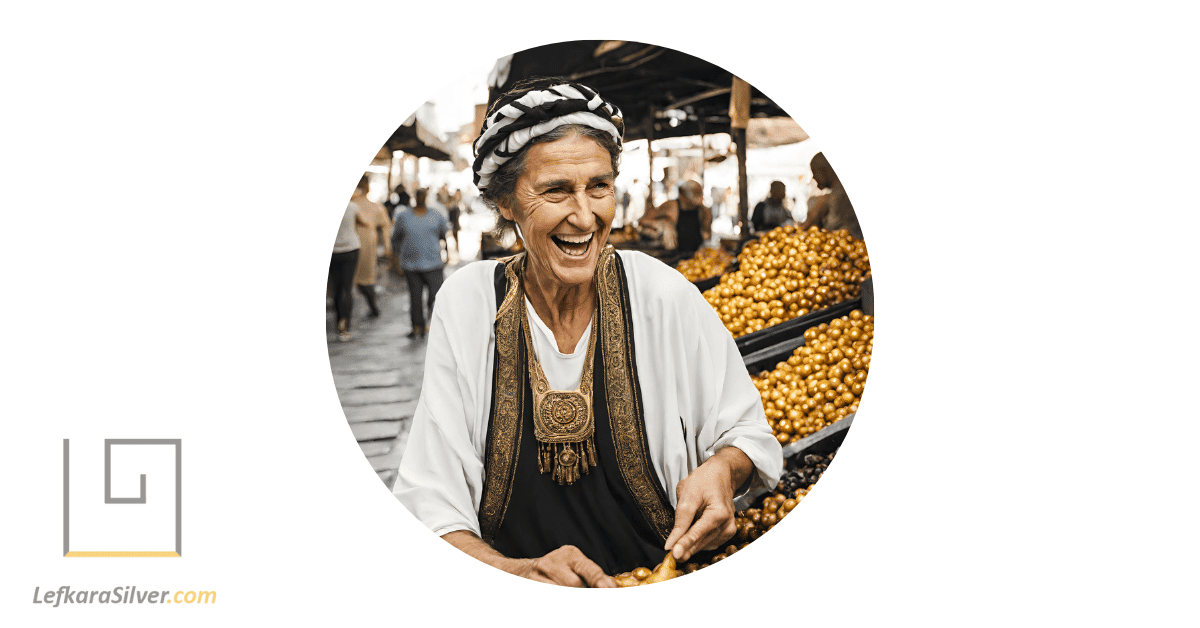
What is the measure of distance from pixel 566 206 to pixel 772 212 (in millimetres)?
553

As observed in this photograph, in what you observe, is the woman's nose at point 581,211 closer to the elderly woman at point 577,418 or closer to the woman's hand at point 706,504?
the elderly woman at point 577,418

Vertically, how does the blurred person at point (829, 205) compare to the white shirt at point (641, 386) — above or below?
above

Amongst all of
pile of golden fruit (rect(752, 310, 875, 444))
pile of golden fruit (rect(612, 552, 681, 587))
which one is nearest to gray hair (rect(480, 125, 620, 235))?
pile of golden fruit (rect(752, 310, 875, 444))

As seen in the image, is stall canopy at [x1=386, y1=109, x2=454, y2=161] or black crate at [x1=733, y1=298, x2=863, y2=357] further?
black crate at [x1=733, y1=298, x2=863, y2=357]

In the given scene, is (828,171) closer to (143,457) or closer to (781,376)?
(781,376)

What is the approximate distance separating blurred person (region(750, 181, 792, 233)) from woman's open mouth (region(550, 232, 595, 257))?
1.47 ft

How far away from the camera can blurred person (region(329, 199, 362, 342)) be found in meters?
2.01

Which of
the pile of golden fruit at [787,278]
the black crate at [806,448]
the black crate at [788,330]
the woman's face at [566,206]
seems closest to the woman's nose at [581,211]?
the woman's face at [566,206]

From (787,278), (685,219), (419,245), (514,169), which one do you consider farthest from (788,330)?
(419,245)

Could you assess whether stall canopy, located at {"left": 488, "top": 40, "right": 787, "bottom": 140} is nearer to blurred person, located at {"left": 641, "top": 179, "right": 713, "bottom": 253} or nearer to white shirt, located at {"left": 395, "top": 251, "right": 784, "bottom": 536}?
blurred person, located at {"left": 641, "top": 179, "right": 713, "bottom": 253}

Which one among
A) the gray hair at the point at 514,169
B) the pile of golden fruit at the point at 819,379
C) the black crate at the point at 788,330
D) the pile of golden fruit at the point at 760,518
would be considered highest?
the gray hair at the point at 514,169

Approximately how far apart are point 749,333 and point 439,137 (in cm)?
97

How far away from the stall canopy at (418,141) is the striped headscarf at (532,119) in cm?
9

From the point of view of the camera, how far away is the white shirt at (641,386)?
2.04 metres
